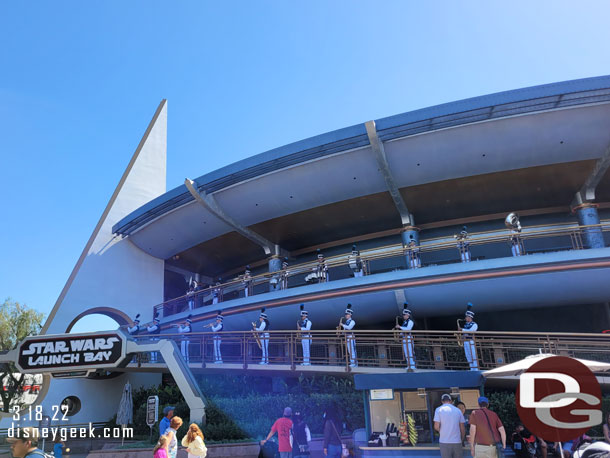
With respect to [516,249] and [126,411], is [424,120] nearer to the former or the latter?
[516,249]

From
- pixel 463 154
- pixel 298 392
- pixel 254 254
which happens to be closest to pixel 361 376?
pixel 298 392

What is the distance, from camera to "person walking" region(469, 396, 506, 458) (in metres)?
7.16

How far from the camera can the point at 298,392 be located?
16500 mm

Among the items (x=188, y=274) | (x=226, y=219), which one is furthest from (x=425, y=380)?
(x=188, y=274)

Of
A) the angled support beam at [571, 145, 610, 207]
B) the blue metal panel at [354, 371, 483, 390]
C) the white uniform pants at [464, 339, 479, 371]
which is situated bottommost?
the blue metal panel at [354, 371, 483, 390]

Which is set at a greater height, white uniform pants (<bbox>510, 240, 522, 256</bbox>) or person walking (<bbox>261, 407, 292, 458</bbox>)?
white uniform pants (<bbox>510, 240, 522, 256</bbox>)

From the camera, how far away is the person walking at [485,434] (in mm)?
7164

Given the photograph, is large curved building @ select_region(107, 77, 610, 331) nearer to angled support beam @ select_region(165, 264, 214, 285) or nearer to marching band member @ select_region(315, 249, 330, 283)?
marching band member @ select_region(315, 249, 330, 283)

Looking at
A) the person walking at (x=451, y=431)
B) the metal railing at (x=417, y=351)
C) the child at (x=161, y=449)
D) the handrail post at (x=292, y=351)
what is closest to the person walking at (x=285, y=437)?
the child at (x=161, y=449)

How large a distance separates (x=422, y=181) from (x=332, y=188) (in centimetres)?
393

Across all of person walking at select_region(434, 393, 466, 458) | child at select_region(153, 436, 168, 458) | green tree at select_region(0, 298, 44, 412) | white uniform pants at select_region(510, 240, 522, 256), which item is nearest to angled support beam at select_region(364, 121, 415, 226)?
white uniform pants at select_region(510, 240, 522, 256)

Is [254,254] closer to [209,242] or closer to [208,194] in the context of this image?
[209,242]

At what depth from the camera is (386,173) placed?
19203 mm

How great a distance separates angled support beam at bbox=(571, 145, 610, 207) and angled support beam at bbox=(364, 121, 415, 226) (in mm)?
7087
